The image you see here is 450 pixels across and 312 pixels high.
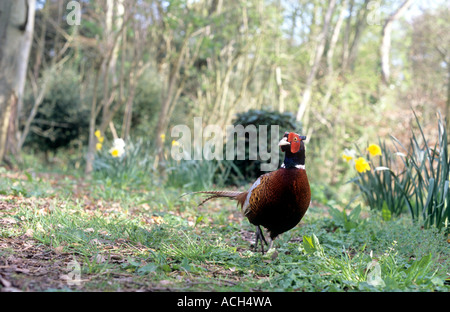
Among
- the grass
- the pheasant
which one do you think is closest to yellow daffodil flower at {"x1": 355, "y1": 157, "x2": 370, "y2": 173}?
the grass

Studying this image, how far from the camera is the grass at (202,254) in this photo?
2.23 meters

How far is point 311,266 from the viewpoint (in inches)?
101

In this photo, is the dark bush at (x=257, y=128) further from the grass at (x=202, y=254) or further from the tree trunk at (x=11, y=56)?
the tree trunk at (x=11, y=56)

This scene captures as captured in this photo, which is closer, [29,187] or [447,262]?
[447,262]

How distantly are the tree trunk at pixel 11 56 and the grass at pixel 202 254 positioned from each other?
118 inches

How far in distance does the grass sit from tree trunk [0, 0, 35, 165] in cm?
301

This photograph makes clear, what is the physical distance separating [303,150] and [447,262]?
1.27 m

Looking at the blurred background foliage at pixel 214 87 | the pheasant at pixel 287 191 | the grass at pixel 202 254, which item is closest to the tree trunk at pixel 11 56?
the blurred background foliage at pixel 214 87

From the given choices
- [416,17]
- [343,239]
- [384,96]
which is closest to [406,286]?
[343,239]

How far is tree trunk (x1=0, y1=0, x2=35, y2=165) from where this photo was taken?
6523 millimetres

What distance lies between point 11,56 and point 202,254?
573 cm

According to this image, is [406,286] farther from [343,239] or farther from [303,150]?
[343,239]

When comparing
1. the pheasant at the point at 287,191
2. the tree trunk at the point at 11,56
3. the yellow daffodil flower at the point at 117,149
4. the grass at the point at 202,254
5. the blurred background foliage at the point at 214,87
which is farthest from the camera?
the blurred background foliage at the point at 214,87
